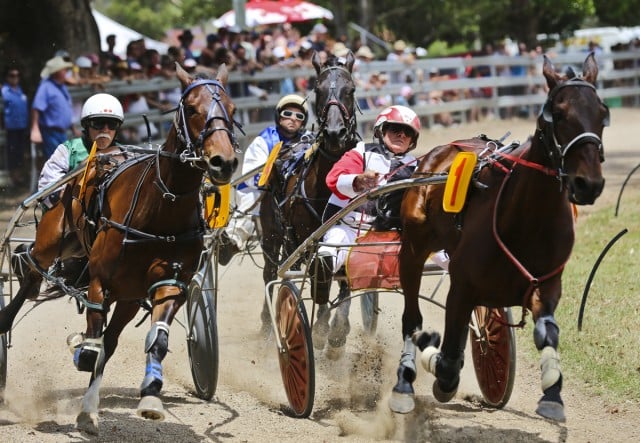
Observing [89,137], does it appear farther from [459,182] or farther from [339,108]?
[459,182]

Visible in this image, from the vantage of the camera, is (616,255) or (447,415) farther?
(616,255)

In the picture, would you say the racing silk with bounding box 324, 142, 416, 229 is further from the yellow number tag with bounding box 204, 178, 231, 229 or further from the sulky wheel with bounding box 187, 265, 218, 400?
the sulky wheel with bounding box 187, 265, 218, 400

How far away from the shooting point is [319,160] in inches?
310

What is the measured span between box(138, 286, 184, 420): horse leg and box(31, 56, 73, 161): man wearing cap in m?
8.76

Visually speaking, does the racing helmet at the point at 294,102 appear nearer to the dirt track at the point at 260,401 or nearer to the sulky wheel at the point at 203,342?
the dirt track at the point at 260,401

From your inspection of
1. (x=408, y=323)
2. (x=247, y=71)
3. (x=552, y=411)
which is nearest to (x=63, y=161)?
(x=408, y=323)

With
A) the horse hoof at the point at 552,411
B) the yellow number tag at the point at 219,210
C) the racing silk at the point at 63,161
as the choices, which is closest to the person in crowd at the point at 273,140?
the racing silk at the point at 63,161

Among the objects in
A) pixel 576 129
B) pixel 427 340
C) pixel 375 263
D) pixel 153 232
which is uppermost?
pixel 576 129

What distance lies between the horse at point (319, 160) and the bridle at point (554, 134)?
2534 millimetres

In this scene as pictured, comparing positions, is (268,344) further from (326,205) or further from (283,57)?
(283,57)

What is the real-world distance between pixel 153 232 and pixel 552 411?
2.41m

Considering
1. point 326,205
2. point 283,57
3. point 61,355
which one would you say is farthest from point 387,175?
point 283,57

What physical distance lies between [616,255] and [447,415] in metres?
4.73

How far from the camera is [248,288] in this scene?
11375 millimetres
